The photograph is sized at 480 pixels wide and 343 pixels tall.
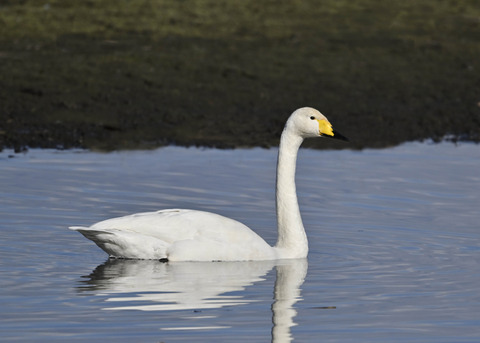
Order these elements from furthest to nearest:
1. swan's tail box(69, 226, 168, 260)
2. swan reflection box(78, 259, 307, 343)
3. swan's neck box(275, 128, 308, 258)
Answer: swan's neck box(275, 128, 308, 258) < swan's tail box(69, 226, 168, 260) < swan reflection box(78, 259, 307, 343)

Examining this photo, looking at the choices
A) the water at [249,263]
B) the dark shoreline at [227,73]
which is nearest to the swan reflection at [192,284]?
the water at [249,263]

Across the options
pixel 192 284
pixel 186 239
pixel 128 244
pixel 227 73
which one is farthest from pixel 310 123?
pixel 227 73

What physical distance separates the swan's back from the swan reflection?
75mm

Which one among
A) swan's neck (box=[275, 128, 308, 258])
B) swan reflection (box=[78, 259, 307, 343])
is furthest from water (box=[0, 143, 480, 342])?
swan's neck (box=[275, 128, 308, 258])

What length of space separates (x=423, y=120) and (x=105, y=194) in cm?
838

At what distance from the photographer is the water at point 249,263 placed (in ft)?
24.2

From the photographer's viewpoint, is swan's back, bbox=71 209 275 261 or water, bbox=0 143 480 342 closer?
water, bbox=0 143 480 342

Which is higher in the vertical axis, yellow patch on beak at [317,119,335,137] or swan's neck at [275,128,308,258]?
yellow patch on beak at [317,119,335,137]

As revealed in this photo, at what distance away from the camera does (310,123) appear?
1018 cm

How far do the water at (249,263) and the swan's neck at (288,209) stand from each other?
17cm

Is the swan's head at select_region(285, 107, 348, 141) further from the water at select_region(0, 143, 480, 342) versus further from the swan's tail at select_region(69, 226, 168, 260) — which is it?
the swan's tail at select_region(69, 226, 168, 260)

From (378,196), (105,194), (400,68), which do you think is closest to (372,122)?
(400,68)

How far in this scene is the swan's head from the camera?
10188mm

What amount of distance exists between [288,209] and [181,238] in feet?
3.75
